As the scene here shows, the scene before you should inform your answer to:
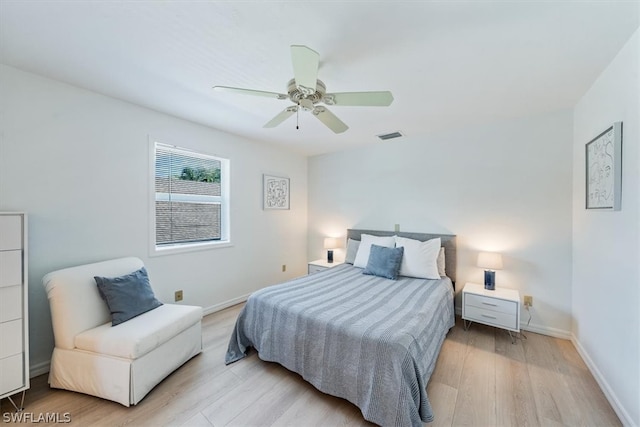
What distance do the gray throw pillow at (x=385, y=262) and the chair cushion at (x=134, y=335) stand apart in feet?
6.69

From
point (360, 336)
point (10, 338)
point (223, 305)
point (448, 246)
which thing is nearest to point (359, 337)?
point (360, 336)

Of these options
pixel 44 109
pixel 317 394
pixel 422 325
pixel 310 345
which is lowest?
pixel 317 394

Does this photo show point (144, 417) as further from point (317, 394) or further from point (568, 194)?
point (568, 194)

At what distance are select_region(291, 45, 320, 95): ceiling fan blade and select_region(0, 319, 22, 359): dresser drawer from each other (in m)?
2.42

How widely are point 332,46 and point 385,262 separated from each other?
2269 mm

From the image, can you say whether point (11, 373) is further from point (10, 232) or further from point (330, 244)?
point (330, 244)

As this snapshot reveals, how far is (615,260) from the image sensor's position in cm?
173

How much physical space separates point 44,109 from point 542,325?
204 inches

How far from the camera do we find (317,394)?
6.01ft

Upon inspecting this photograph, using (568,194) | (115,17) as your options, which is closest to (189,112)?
(115,17)

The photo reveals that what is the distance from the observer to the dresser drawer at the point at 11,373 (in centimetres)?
157

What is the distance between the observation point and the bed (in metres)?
1.47

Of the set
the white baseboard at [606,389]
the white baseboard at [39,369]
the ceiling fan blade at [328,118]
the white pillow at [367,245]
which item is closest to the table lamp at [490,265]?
the white baseboard at [606,389]

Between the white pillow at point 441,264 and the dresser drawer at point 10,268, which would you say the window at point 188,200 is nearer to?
the dresser drawer at point 10,268
